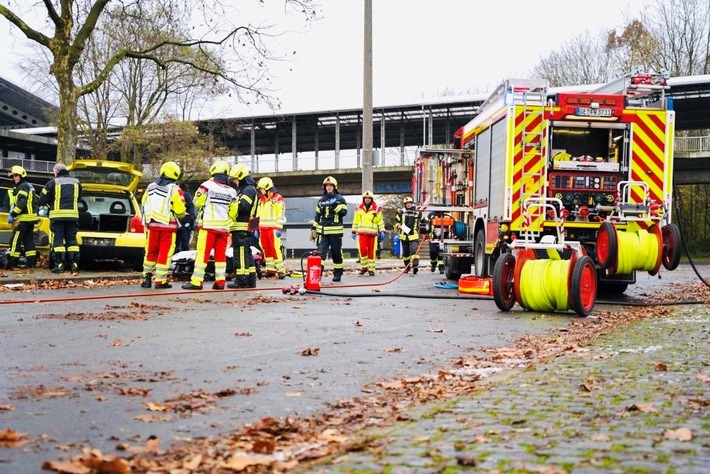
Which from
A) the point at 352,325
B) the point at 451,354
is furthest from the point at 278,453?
the point at 352,325

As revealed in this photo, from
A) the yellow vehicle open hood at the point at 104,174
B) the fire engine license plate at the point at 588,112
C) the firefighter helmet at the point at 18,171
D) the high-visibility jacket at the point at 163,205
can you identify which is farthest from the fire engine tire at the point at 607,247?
the firefighter helmet at the point at 18,171

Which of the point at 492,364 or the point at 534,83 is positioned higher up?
the point at 534,83

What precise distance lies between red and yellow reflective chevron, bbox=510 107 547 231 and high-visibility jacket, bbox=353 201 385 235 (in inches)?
225

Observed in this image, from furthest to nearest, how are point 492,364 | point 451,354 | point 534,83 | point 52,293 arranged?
point 534,83 < point 52,293 < point 451,354 < point 492,364

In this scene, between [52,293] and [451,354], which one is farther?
[52,293]

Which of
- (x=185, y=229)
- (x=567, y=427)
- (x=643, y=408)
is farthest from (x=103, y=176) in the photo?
(x=567, y=427)

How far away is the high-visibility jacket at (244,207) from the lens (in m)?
13.2

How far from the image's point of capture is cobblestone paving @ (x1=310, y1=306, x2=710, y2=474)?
11.4 ft

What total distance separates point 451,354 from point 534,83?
25.7ft

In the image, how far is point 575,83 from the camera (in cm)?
5091

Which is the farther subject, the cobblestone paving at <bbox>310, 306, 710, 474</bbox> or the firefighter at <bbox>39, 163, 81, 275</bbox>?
the firefighter at <bbox>39, 163, 81, 275</bbox>

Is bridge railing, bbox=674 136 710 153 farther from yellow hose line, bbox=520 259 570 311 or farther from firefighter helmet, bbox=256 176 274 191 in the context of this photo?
yellow hose line, bbox=520 259 570 311

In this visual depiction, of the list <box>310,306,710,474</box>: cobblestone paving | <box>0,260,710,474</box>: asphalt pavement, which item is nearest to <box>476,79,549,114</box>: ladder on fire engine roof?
<box>0,260,710,474</box>: asphalt pavement

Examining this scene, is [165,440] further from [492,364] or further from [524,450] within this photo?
[492,364]
